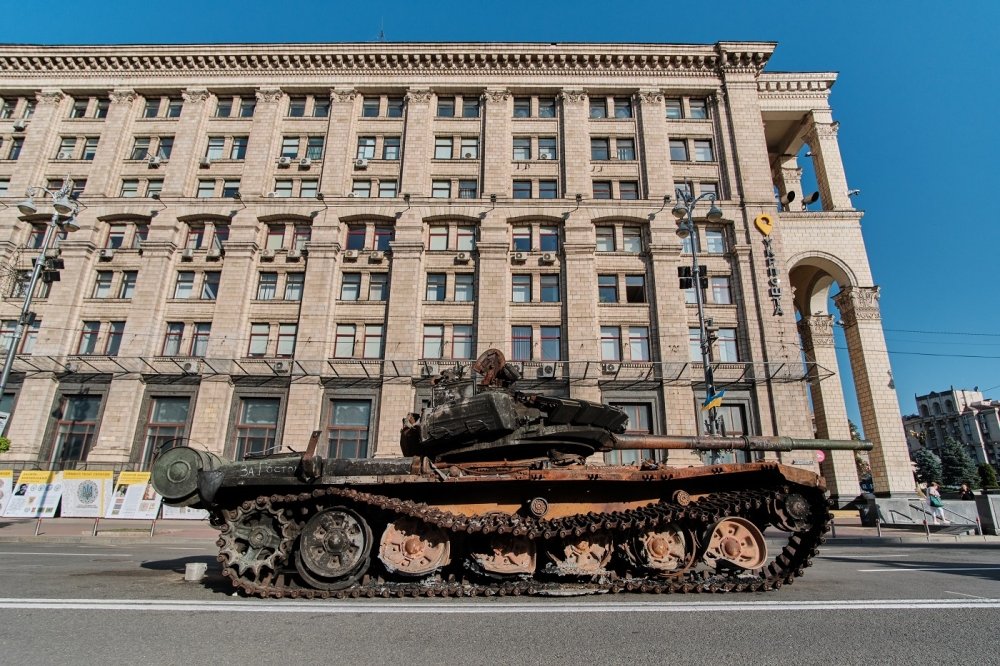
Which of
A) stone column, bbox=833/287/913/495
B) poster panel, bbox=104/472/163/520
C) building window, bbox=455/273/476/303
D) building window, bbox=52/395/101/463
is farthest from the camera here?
building window, bbox=455/273/476/303

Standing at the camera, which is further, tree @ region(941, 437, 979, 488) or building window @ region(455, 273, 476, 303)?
tree @ region(941, 437, 979, 488)

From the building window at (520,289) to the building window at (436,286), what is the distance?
380cm

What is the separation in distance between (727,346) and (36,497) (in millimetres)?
32313

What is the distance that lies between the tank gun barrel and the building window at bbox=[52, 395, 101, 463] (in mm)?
28744

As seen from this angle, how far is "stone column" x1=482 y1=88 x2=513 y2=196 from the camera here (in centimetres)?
3064

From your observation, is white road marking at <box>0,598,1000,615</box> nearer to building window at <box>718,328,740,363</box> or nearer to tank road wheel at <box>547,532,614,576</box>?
tank road wheel at <box>547,532,614,576</box>

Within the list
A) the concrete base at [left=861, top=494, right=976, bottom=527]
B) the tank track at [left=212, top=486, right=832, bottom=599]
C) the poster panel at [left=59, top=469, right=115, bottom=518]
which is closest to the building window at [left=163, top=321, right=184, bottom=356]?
the poster panel at [left=59, top=469, right=115, bottom=518]

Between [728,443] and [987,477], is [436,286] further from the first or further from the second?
[987,477]

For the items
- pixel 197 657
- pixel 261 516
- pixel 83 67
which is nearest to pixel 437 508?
pixel 261 516

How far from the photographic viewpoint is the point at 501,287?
91.9 ft

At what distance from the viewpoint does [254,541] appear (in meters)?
7.26

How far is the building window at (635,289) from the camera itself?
28516mm

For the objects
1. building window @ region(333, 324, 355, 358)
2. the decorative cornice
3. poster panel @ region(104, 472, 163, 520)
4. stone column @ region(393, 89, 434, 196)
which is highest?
the decorative cornice

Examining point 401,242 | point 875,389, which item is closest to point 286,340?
point 401,242
